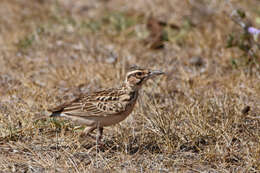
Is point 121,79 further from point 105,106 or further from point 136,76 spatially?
point 105,106

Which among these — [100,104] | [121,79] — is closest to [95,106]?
[100,104]

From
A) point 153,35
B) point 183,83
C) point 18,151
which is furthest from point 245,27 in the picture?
point 18,151

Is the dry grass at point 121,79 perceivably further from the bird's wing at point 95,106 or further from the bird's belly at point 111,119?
the bird's wing at point 95,106

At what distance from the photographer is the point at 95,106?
18.9ft

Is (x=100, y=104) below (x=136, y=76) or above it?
below

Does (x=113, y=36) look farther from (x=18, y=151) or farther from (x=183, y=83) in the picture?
(x=18, y=151)

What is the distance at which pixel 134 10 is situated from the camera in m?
11.9

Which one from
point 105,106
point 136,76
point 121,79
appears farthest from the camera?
point 121,79

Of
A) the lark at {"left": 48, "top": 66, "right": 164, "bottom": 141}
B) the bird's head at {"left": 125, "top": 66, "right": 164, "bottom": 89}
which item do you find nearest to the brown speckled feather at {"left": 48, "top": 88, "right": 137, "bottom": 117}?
the lark at {"left": 48, "top": 66, "right": 164, "bottom": 141}

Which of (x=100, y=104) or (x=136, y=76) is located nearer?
(x=100, y=104)

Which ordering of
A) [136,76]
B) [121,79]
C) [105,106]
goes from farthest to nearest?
[121,79], [136,76], [105,106]

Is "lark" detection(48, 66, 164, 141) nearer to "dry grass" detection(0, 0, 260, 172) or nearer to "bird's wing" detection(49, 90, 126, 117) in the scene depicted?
"bird's wing" detection(49, 90, 126, 117)

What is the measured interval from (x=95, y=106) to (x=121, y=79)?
2436 millimetres

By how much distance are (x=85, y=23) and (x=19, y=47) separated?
1844mm
